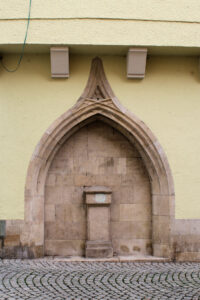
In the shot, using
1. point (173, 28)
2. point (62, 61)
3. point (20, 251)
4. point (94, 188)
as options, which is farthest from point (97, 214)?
point (173, 28)

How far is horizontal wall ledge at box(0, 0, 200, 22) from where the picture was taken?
5.90 m

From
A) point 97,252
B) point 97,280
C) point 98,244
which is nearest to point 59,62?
point 98,244

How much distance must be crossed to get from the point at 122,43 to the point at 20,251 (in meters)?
3.85

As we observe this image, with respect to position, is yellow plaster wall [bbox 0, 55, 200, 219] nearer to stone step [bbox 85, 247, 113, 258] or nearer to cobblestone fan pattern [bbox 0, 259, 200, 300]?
cobblestone fan pattern [bbox 0, 259, 200, 300]

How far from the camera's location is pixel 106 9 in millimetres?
5941

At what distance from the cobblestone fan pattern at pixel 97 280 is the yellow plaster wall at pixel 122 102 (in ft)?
3.33

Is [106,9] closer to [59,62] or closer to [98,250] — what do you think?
[59,62]

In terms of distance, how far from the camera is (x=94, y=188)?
6.33 m

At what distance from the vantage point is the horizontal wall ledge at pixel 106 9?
5898mm

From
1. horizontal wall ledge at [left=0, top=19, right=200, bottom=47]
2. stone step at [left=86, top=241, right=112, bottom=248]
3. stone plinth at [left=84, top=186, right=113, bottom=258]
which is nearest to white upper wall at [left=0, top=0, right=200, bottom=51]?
horizontal wall ledge at [left=0, top=19, right=200, bottom=47]

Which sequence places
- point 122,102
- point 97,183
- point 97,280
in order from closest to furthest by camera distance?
point 97,280, point 122,102, point 97,183

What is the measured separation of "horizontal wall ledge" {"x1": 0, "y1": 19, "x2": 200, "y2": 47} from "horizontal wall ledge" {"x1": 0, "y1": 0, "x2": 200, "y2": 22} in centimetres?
10

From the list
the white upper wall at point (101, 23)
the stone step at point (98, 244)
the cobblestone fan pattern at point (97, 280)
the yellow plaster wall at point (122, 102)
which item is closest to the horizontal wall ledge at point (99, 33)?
the white upper wall at point (101, 23)

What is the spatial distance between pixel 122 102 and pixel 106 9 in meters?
1.56
